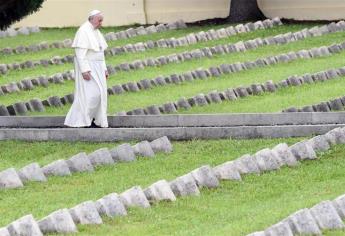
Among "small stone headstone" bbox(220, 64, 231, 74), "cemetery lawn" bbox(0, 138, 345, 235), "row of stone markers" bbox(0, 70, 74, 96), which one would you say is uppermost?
"row of stone markers" bbox(0, 70, 74, 96)

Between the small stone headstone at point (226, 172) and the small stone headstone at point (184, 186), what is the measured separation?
0.69m

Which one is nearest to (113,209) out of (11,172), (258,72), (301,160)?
(11,172)

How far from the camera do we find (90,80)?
70.3 feet

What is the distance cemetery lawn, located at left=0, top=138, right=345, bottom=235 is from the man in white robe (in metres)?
1.18

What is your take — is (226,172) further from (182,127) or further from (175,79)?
(175,79)

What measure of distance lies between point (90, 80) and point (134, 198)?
20.5 ft

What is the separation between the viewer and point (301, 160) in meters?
18.1

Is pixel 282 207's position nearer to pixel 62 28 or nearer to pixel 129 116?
pixel 129 116

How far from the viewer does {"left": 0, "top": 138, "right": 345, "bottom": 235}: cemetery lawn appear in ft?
48.5

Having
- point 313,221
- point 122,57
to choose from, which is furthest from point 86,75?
point 122,57

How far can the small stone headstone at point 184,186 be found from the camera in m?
16.1

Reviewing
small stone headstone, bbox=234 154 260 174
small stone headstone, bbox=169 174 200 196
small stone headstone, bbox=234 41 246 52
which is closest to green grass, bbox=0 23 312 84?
small stone headstone, bbox=234 41 246 52

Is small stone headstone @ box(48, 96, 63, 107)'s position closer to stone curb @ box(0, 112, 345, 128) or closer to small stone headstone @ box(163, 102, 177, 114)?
small stone headstone @ box(163, 102, 177, 114)

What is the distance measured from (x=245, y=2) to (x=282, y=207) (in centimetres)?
2131
